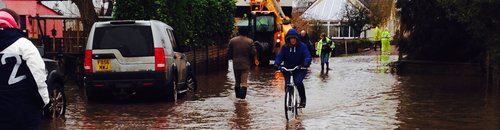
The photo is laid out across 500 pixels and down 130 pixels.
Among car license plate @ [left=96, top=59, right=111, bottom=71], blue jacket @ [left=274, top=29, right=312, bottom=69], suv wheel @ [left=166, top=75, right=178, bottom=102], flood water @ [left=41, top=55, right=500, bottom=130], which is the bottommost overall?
flood water @ [left=41, top=55, right=500, bottom=130]

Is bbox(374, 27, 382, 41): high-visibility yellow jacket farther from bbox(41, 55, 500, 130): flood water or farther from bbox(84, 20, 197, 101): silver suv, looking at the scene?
bbox(84, 20, 197, 101): silver suv

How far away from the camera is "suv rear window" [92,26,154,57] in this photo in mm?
14031

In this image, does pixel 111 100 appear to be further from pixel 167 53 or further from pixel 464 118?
pixel 464 118

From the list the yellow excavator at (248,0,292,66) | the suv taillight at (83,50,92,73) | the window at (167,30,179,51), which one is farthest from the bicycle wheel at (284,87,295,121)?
the yellow excavator at (248,0,292,66)

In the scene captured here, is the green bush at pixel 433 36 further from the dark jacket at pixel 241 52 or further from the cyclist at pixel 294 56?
the cyclist at pixel 294 56

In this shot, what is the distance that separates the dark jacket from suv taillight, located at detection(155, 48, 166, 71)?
1.46 m

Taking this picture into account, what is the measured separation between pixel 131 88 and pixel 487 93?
24.5 feet

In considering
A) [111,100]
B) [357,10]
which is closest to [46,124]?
[111,100]

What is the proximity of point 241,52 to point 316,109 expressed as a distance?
6.89 feet

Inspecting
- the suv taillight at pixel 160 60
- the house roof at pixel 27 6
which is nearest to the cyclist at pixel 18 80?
the suv taillight at pixel 160 60

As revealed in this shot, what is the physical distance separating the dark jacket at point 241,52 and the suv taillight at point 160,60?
4.79 feet

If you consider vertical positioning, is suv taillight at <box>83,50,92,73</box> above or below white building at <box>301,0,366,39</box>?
below

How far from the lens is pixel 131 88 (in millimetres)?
14117

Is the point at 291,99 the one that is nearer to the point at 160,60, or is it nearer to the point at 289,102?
the point at 289,102
